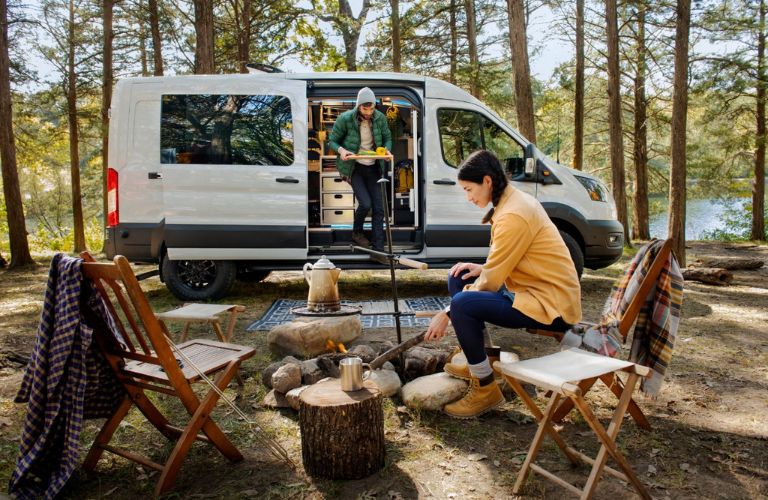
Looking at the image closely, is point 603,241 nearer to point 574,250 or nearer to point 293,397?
point 574,250

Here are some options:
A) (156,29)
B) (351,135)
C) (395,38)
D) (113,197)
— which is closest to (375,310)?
(351,135)

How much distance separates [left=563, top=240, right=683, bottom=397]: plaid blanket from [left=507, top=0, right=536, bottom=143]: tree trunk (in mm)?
5699

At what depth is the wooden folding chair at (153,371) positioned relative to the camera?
2098 millimetres

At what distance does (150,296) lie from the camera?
6562 millimetres

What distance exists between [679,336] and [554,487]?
289 cm

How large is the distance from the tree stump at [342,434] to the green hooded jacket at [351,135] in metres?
3.73

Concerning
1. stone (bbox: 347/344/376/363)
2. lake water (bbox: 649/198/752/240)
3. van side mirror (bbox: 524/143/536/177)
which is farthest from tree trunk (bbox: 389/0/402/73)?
stone (bbox: 347/344/376/363)

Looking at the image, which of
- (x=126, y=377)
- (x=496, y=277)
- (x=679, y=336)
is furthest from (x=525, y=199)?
(x=679, y=336)

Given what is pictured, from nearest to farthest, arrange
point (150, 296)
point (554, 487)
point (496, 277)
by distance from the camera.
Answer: point (554, 487)
point (496, 277)
point (150, 296)

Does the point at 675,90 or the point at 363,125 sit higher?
the point at 675,90

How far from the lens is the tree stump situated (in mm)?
2334

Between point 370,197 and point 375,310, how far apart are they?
→ 124 centimetres

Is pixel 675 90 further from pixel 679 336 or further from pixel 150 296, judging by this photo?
pixel 150 296

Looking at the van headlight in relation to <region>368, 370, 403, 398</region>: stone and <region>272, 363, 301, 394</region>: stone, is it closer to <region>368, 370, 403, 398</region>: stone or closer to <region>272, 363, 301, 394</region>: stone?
<region>368, 370, 403, 398</region>: stone
